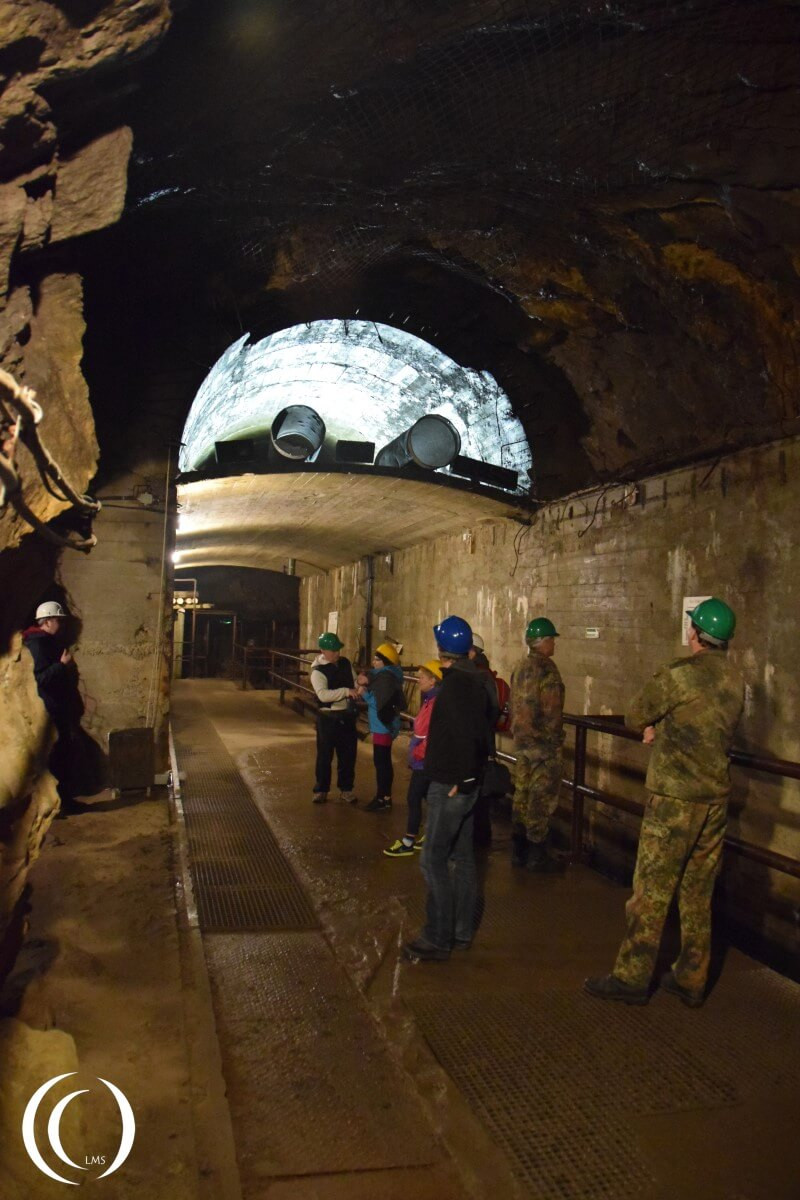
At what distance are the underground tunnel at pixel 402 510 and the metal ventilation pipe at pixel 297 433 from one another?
6cm

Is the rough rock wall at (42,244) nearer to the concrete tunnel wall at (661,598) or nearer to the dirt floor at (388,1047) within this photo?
the dirt floor at (388,1047)

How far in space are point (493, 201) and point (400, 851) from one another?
4986mm

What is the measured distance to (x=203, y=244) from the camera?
6.44m

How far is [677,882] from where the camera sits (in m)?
3.49

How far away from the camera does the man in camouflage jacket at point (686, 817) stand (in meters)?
3.44

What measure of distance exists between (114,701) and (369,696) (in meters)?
2.28

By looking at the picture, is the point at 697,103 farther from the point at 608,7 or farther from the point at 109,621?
the point at 109,621

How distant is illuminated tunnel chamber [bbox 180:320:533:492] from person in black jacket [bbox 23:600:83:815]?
9.07 ft

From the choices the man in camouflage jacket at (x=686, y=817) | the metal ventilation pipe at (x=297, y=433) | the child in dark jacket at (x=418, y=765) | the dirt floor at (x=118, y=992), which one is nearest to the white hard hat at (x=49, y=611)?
the dirt floor at (x=118, y=992)

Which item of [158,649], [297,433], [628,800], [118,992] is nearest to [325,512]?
[297,433]

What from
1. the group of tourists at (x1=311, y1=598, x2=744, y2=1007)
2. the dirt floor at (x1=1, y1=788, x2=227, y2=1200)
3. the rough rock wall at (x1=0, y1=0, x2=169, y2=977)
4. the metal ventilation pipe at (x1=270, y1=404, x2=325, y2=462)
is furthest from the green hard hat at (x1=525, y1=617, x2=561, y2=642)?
the metal ventilation pipe at (x1=270, y1=404, x2=325, y2=462)

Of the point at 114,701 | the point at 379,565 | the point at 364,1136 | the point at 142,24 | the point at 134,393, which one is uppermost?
the point at 142,24

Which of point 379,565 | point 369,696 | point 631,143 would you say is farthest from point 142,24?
point 379,565

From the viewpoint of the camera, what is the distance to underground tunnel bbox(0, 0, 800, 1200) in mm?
2754
